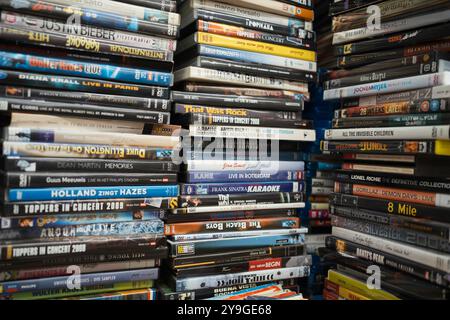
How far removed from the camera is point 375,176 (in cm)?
130

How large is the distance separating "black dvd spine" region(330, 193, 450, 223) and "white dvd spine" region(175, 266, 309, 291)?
11.4 inches

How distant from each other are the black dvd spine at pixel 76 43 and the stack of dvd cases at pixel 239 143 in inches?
5.5

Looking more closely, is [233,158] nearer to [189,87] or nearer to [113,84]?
[189,87]

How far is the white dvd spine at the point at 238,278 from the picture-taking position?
1.26 meters

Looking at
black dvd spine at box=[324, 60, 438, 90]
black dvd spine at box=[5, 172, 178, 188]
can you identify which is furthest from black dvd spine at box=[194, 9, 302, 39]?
black dvd spine at box=[5, 172, 178, 188]

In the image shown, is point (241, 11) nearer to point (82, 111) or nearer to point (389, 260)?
point (82, 111)

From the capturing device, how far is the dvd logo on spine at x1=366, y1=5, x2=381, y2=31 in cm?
131

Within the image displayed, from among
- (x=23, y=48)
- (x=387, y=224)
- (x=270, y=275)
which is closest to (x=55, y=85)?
(x=23, y=48)

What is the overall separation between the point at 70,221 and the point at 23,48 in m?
0.50

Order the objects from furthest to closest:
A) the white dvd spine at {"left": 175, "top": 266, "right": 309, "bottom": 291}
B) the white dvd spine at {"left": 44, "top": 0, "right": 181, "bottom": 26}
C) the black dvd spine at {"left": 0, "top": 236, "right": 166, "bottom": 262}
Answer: the white dvd spine at {"left": 175, "top": 266, "right": 309, "bottom": 291}, the white dvd spine at {"left": 44, "top": 0, "right": 181, "bottom": 26}, the black dvd spine at {"left": 0, "top": 236, "right": 166, "bottom": 262}

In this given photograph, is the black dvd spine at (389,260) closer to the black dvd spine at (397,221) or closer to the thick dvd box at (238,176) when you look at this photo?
the black dvd spine at (397,221)

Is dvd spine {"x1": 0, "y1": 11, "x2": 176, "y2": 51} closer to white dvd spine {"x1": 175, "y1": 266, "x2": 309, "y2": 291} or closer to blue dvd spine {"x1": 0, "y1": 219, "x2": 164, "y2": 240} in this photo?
blue dvd spine {"x1": 0, "y1": 219, "x2": 164, "y2": 240}

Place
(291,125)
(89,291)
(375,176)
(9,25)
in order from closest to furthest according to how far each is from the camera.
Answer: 1. (9,25)
2. (89,291)
3. (375,176)
4. (291,125)

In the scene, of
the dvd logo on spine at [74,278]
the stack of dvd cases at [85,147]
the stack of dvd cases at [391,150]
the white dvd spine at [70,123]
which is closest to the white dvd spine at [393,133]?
the stack of dvd cases at [391,150]
